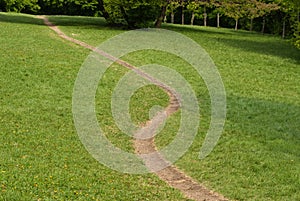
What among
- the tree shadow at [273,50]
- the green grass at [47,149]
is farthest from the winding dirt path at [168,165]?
the tree shadow at [273,50]

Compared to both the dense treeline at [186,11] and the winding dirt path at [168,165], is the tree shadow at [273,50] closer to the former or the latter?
the dense treeline at [186,11]

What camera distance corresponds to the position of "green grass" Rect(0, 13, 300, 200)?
510 inches

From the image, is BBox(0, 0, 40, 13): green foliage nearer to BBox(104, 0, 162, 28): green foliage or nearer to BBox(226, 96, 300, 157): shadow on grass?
BBox(104, 0, 162, 28): green foliage

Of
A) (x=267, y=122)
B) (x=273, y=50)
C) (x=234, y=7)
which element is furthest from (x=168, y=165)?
(x=234, y=7)

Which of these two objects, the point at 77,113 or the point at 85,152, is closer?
the point at 85,152

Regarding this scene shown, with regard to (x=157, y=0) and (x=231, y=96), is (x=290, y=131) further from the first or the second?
(x=157, y=0)

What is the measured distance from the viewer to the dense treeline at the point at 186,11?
147ft

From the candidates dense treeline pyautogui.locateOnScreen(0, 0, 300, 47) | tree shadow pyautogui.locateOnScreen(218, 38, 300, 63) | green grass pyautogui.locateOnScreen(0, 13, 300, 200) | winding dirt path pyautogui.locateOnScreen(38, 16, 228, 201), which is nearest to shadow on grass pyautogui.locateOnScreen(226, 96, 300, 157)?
green grass pyautogui.locateOnScreen(0, 13, 300, 200)

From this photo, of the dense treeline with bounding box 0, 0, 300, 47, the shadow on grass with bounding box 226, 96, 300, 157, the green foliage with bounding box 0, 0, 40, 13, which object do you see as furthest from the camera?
the green foliage with bounding box 0, 0, 40, 13

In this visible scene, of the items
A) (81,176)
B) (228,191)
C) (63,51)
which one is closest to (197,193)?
(228,191)

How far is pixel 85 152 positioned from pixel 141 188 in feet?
9.84

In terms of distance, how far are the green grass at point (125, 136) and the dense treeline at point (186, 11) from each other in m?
10.8

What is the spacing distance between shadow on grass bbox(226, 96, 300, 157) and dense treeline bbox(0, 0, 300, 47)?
44.0 ft

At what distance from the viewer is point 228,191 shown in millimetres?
13266
